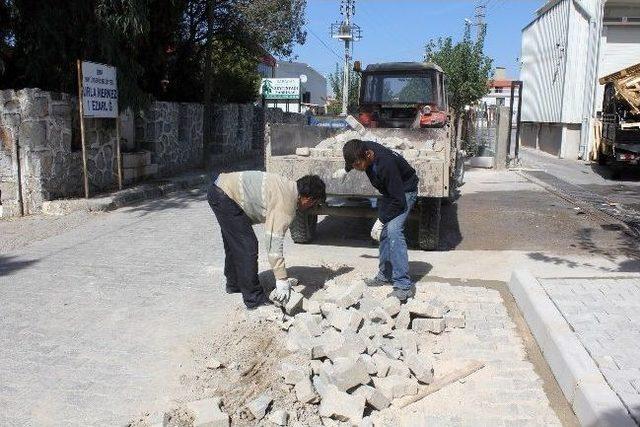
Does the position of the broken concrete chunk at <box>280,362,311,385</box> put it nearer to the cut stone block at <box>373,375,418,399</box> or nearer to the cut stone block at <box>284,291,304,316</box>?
the cut stone block at <box>373,375,418,399</box>

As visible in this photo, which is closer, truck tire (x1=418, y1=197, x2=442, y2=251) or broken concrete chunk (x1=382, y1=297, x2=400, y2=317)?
broken concrete chunk (x1=382, y1=297, x2=400, y2=317)

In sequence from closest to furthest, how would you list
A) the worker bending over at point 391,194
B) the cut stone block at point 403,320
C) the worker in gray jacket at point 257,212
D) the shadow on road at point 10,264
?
1. the worker in gray jacket at point 257,212
2. the cut stone block at point 403,320
3. the worker bending over at point 391,194
4. the shadow on road at point 10,264

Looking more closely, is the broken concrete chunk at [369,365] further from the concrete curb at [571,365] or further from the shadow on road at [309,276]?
the shadow on road at [309,276]

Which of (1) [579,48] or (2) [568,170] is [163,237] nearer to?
(2) [568,170]

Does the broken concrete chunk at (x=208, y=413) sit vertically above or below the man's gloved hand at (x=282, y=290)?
below

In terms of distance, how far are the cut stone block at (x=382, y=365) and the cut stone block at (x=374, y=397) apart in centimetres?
22

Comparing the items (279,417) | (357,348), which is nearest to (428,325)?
(357,348)

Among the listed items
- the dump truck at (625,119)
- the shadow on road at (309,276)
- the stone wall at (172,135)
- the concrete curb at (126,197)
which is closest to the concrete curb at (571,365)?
the shadow on road at (309,276)

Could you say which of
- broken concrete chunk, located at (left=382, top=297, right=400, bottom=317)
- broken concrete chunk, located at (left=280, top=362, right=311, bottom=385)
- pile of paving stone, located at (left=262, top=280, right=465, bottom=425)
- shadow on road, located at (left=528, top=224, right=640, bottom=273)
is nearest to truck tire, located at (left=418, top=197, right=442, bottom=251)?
shadow on road, located at (left=528, top=224, right=640, bottom=273)

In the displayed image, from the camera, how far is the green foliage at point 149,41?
1029 centimetres

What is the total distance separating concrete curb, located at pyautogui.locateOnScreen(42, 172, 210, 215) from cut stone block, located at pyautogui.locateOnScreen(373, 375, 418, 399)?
7.01 metres

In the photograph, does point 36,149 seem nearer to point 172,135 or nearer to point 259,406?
point 172,135

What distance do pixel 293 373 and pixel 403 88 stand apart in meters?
8.34

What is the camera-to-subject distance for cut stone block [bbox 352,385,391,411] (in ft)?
12.0
